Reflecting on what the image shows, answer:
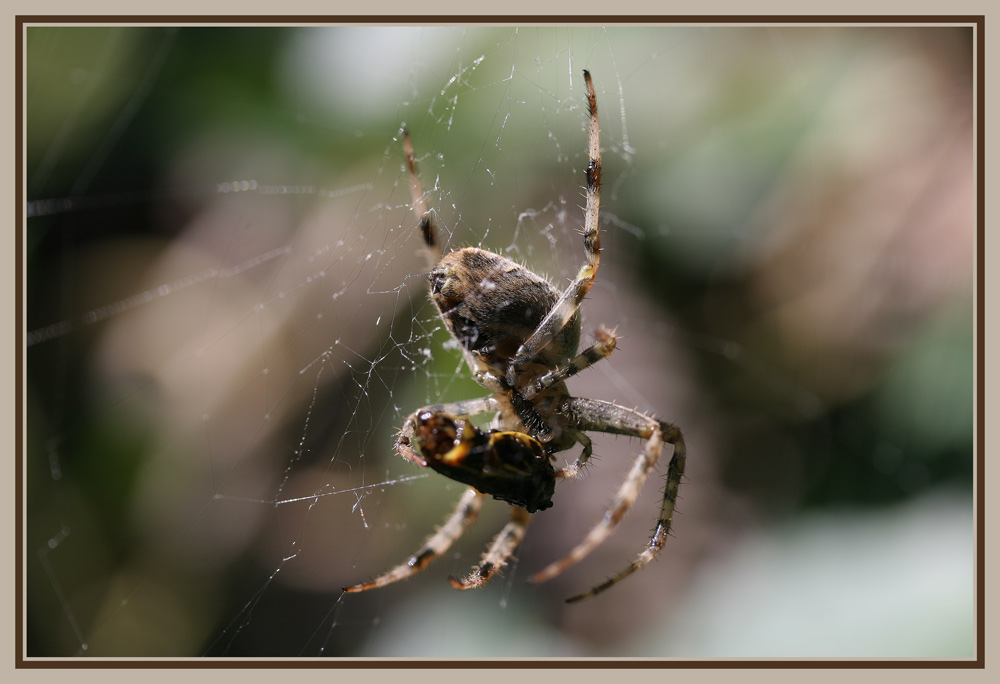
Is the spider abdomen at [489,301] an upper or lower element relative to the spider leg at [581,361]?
upper

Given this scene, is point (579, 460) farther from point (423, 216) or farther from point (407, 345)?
point (423, 216)

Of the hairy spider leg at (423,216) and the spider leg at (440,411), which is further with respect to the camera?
the hairy spider leg at (423,216)

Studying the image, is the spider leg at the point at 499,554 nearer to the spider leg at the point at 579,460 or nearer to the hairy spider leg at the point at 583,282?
the spider leg at the point at 579,460

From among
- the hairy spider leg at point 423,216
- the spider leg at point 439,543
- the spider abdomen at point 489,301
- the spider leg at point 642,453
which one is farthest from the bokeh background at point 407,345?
the spider leg at point 642,453

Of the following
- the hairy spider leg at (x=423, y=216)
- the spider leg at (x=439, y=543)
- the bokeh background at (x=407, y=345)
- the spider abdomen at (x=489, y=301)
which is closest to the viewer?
the spider leg at (x=439, y=543)

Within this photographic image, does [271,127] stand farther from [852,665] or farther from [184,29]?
[852,665]

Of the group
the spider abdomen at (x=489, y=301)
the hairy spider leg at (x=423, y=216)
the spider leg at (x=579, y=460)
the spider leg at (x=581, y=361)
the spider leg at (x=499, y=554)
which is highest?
the hairy spider leg at (x=423, y=216)

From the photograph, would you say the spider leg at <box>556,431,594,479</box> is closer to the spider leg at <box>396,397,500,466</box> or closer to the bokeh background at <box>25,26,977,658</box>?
the spider leg at <box>396,397,500,466</box>
